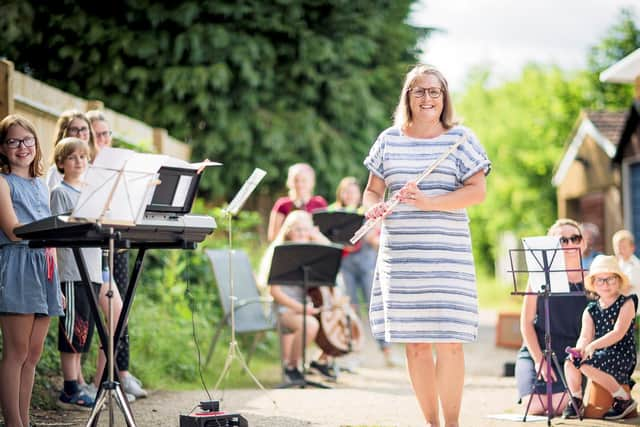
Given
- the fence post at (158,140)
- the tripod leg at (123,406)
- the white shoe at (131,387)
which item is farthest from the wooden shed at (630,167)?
the tripod leg at (123,406)

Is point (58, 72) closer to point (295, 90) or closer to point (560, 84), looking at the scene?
point (295, 90)

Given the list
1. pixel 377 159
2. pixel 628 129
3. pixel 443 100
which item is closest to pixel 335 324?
pixel 377 159

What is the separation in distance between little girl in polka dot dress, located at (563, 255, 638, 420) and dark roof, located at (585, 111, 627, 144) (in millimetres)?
12138

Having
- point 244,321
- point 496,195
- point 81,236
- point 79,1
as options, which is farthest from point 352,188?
point 496,195

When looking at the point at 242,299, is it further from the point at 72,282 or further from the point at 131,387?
the point at 72,282

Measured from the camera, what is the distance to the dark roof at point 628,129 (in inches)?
608

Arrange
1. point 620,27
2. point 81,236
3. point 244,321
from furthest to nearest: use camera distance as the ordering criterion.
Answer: point 620,27
point 244,321
point 81,236

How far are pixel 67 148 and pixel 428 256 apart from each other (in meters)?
2.37

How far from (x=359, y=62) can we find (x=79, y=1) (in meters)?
4.76

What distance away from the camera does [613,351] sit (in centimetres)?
607

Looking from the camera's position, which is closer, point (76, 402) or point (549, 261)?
point (549, 261)

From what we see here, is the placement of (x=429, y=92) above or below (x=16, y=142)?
above

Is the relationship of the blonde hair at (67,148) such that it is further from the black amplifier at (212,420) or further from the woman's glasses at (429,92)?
the woman's glasses at (429,92)

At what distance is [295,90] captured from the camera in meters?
16.1
